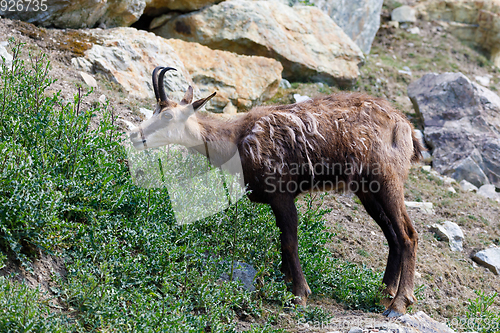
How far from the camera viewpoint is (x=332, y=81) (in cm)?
1127

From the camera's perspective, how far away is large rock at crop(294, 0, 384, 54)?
1334 centimetres

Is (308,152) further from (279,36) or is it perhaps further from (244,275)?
(279,36)

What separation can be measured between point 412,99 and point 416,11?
19.7 ft

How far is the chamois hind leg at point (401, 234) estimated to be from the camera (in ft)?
17.5

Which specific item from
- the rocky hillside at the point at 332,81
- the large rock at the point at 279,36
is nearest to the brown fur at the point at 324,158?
the rocky hillside at the point at 332,81

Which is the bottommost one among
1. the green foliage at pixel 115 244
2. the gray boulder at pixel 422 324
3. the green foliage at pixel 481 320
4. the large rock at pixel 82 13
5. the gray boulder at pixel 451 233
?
the gray boulder at pixel 451 233

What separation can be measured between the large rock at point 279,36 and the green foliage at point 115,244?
17.3 feet

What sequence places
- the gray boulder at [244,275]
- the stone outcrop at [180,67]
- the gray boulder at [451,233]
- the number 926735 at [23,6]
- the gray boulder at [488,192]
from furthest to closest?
the gray boulder at [488,192] → the stone outcrop at [180,67] → the number 926735 at [23,6] → the gray boulder at [451,233] → the gray boulder at [244,275]

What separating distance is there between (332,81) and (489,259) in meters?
5.50

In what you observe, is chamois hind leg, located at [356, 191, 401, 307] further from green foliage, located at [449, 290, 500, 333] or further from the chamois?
green foliage, located at [449, 290, 500, 333]

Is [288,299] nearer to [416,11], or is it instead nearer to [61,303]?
[61,303]

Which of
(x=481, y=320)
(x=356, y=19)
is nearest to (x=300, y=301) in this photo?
(x=481, y=320)

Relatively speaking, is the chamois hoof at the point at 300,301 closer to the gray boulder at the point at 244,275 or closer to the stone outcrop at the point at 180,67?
the gray boulder at the point at 244,275

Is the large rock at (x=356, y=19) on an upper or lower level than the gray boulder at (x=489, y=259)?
upper
